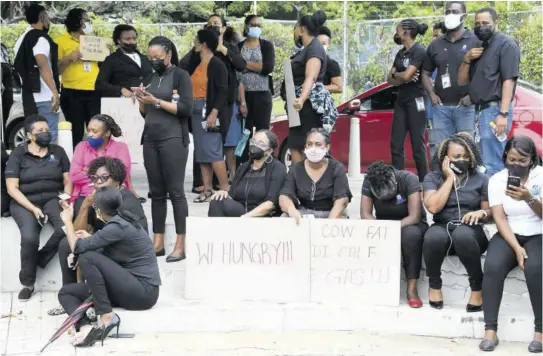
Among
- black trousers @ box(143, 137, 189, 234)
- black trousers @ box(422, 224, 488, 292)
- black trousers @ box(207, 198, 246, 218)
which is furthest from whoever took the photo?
black trousers @ box(143, 137, 189, 234)

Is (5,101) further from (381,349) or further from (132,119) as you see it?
(381,349)

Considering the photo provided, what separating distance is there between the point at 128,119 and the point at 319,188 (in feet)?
11.0

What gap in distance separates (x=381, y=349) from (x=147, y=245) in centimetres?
188

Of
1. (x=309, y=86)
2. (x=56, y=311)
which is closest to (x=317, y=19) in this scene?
(x=309, y=86)

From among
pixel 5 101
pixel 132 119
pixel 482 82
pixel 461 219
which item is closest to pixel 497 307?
pixel 461 219

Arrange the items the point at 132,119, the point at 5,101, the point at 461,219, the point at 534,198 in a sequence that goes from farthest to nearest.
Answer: the point at 5,101, the point at 132,119, the point at 461,219, the point at 534,198

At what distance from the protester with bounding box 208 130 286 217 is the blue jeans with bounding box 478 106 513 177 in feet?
5.93

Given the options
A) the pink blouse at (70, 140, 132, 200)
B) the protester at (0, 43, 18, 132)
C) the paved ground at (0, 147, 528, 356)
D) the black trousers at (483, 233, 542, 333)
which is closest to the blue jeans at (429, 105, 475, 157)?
the black trousers at (483, 233, 542, 333)

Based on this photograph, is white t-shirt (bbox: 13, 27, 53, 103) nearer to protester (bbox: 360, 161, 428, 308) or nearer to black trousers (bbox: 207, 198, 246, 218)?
black trousers (bbox: 207, 198, 246, 218)

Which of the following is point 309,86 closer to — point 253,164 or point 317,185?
point 253,164

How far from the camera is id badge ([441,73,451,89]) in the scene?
8.15 metres

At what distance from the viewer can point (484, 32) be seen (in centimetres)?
754

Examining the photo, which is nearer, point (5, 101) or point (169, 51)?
point (169, 51)

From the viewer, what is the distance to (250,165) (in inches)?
295
